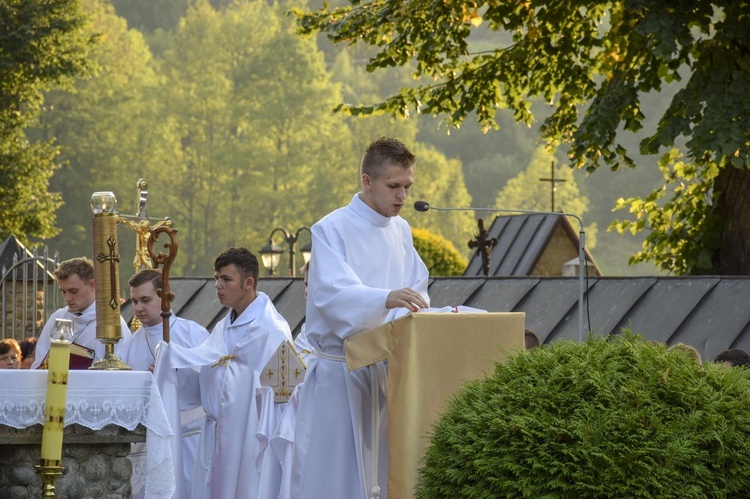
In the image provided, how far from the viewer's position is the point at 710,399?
194 inches

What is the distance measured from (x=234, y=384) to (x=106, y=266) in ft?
5.81

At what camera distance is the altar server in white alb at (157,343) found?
28.9 ft

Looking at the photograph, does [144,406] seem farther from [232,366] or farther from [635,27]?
[635,27]

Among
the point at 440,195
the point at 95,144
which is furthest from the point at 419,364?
the point at 440,195

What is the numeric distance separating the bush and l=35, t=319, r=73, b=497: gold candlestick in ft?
5.96

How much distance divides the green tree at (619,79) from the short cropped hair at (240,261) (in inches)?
247

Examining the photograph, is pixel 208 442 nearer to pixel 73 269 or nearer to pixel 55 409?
pixel 73 269

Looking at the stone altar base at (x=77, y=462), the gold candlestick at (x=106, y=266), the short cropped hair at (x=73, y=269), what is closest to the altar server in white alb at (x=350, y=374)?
the stone altar base at (x=77, y=462)

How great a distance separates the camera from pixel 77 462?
21.3 ft

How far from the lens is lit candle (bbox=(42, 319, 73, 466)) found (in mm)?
6035

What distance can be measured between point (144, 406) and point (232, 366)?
6.70 ft

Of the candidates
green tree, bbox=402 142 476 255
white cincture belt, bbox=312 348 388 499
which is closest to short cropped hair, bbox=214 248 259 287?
white cincture belt, bbox=312 348 388 499

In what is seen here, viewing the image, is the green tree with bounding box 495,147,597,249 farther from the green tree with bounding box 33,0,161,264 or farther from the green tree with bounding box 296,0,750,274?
the green tree with bounding box 296,0,750,274

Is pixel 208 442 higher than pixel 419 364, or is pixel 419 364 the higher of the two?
pixel 419 364
